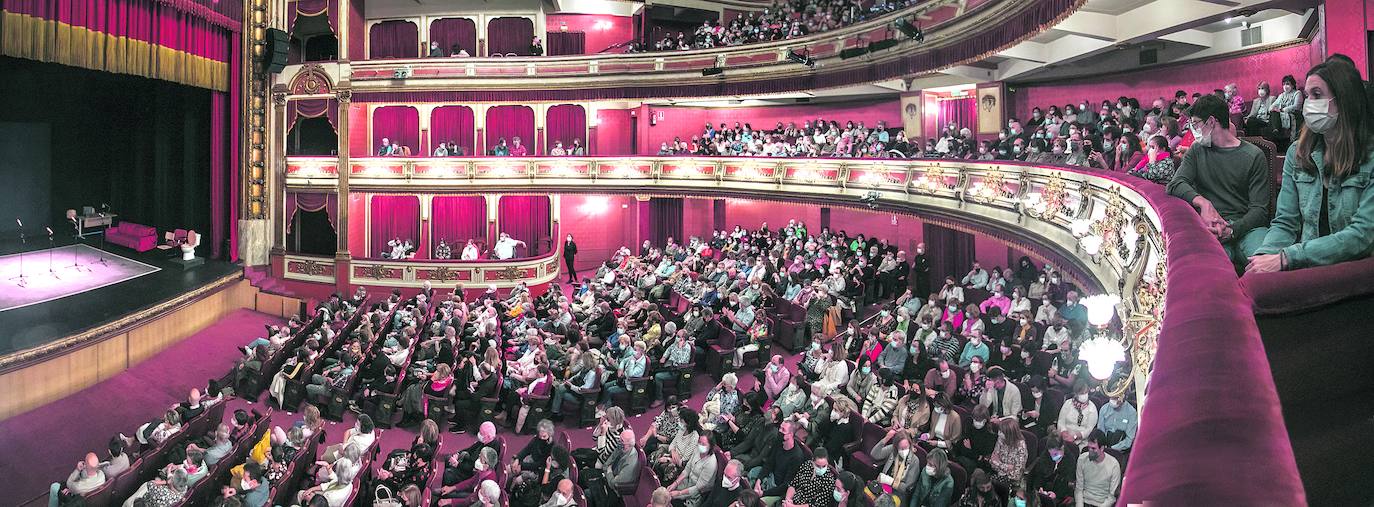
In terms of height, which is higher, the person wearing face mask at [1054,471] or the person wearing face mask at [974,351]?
the person wearing face mask at [974,351]

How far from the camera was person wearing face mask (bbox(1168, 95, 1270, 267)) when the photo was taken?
304 centimetres

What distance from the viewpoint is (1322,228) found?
2387mm

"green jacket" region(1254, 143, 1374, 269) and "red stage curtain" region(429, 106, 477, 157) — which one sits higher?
"red stage curtain" region(429, 106, 477, 157)

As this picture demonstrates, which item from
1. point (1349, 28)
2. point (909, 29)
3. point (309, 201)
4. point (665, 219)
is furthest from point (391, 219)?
point (1349, 28)

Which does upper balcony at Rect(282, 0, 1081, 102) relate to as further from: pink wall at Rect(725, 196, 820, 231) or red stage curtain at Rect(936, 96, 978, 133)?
pink wall at Rect(725, 196, 820, 231)

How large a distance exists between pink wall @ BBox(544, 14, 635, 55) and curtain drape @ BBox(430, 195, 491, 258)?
516 cm

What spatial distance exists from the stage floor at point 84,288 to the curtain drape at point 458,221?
5.51 m

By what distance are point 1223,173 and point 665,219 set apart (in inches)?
752

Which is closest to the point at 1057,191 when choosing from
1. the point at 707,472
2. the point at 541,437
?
the point at 707,472

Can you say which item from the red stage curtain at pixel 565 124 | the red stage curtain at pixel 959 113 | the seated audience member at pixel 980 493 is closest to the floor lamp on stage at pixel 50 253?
the red stage curtain at pixel 565 124

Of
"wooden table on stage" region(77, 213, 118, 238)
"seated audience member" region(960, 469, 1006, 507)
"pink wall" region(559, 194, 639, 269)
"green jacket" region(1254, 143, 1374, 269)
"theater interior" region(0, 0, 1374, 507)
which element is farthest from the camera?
"pink wall" region(559, 194, 639, 269)

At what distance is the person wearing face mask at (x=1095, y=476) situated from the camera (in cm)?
550

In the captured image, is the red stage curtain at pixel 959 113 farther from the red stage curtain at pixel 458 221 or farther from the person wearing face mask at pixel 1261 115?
the red stage curtain at pixel 458 221

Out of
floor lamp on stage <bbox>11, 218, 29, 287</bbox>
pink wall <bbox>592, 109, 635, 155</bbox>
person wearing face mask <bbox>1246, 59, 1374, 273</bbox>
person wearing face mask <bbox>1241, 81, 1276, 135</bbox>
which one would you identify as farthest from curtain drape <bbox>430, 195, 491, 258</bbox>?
person wearing face mask <bbox>1246, 59, 1374, 273</bbox>
